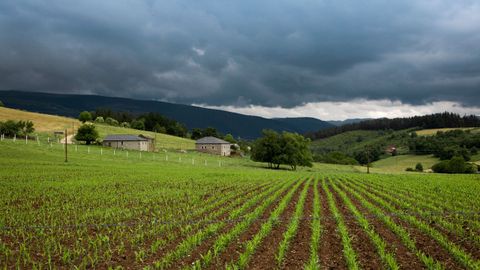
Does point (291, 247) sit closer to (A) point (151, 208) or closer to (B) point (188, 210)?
(B) point (188, 210)

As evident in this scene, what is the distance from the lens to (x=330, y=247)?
13633 millimetres

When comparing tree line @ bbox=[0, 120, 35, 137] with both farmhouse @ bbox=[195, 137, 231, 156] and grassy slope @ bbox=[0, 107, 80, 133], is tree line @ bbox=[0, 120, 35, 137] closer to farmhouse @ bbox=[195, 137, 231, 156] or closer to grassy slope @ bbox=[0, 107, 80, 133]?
grassy slope @ bbox=[0, 107, 80, 133]

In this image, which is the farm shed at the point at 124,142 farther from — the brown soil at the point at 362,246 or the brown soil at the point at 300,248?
the brown soil at the point at 362,246

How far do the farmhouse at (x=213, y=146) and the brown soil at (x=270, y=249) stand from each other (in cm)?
10188

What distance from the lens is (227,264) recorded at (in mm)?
11664

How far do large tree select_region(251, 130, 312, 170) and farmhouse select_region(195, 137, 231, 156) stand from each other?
25786mm

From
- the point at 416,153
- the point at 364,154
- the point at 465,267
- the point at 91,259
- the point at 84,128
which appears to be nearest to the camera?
the point at 465,267

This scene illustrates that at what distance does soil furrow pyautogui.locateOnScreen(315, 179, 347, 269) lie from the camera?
38.4 feet

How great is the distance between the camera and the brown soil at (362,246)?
1173cm

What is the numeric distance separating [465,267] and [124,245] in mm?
12370

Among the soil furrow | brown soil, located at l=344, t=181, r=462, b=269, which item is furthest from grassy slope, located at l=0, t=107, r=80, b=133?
brown soil, located at l=344, t=181, r=462, b=269

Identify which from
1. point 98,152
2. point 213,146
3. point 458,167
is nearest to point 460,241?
point 98,152

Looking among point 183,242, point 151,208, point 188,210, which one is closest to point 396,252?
point 183,242

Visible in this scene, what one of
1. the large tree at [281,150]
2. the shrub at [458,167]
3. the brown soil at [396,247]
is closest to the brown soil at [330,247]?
the brown soil at [396,247]
